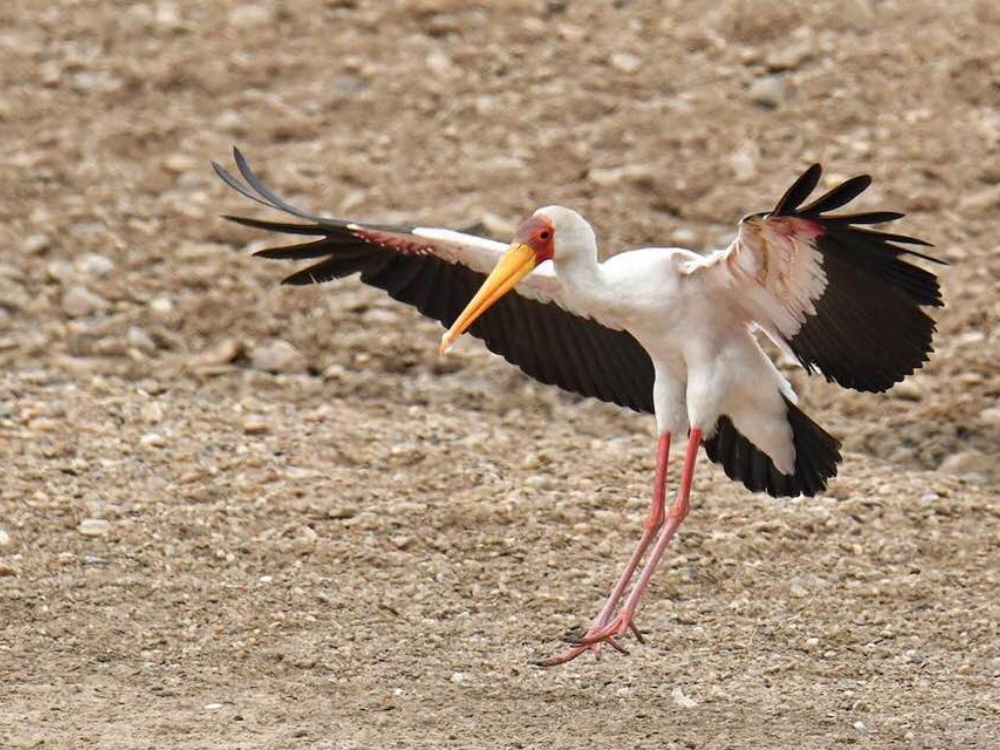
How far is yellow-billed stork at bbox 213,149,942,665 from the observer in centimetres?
654

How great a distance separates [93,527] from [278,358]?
2.13 metres

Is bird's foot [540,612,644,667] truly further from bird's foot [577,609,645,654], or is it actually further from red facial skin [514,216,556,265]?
red facial skin [514,216,556,265]

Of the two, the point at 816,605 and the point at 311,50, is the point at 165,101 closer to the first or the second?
the point at 311,50

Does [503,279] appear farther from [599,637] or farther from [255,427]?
[255,427]

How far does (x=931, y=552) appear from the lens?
851 cm

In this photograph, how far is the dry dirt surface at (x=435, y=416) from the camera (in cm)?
731

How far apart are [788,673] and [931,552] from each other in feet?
4.32

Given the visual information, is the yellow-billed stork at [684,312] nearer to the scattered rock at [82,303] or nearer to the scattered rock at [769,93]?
the scattered rock at [82,303]

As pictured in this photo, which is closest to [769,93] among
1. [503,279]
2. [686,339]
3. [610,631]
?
[686,339]

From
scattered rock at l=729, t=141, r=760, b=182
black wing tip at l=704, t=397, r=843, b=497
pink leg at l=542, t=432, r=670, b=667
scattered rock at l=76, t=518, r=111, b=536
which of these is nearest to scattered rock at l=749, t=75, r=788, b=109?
scattered rock at l=729, t=141, r=760, b=182

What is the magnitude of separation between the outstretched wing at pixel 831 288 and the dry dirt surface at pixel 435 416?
1328 millimetres

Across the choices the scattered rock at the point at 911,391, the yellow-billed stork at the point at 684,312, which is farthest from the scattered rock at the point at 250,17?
the yellow-billed stork at the point at 684,312

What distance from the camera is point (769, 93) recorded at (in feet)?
41.0

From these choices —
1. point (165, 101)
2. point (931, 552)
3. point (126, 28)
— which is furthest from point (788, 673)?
point (126, 28)
